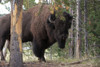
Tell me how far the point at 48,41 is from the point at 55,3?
348cm

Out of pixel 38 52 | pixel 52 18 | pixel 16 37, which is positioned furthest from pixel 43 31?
pixel 16 37

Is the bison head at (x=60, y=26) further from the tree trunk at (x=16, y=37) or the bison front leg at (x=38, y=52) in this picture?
the tree trunk at (x=16, y=37)

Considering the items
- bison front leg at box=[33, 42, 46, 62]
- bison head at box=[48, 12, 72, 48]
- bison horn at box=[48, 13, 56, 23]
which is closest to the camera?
bison head at box=[48, 12, 72, 48]

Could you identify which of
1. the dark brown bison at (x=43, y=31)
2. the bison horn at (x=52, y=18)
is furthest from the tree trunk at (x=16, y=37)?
the bison horn at (x=52, y=18)

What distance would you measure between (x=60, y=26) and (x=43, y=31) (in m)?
0.89

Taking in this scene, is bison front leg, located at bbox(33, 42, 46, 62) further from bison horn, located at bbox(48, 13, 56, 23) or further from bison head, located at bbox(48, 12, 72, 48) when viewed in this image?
bison horn, located at bbox(48, 13, 56, 23)

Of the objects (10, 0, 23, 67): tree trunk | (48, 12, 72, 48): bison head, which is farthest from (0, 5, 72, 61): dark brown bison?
(10, 0, 23, 67): tree trunk

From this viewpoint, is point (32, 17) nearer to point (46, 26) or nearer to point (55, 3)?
point (46, 26)

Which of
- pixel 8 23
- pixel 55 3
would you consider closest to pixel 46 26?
pixel 8 23

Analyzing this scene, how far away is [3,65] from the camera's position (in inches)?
235

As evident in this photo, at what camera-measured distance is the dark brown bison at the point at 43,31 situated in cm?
745

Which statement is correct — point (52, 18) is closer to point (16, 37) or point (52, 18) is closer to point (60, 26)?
point (60, 26)

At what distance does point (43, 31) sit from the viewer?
26.1 feet

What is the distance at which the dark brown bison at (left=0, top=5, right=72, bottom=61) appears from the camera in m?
7.45
